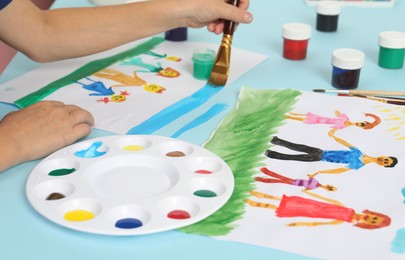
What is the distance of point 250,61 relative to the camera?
47.3 inches

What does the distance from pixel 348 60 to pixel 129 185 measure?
0.48 meters

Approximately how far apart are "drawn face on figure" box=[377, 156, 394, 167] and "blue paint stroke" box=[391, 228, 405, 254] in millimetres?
149

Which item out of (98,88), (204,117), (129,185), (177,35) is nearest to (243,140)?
(204,117)

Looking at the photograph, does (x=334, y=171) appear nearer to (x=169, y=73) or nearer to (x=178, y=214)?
(x=178, y=214)

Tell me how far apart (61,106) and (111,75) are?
21cm

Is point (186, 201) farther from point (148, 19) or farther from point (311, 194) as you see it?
point (148, 19)

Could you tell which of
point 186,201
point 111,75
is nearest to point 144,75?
point 111,75

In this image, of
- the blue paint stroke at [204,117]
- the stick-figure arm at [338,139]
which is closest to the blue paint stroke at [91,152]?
the blue paint stroke at [204,117]

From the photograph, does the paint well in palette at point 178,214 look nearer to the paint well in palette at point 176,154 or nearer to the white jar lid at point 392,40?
the paint well in palette at point 176,154

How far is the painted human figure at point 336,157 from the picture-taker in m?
0.84

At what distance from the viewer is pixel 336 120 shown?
0.96 meters

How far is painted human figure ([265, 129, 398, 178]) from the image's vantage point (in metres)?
0.84

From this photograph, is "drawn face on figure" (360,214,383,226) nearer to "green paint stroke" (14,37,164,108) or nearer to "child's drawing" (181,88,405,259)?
"child's drawing" (181,88,405,259)

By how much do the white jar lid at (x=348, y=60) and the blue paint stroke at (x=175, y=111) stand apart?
0.67 ft
